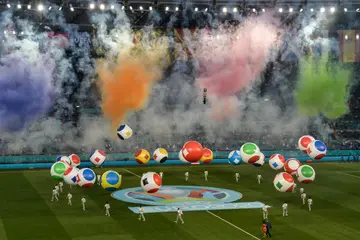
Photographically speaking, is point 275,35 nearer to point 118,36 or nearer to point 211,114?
point 211,114

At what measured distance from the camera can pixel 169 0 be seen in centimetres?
5822

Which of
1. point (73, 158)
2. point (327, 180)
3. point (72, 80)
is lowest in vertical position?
point (327, 180)

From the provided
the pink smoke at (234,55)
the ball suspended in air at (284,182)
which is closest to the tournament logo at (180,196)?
the ball suspended in air at (284,182)

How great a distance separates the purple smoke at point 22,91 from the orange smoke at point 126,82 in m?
6.96

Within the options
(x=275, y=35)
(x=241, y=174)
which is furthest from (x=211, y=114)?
(x=241, y=174)

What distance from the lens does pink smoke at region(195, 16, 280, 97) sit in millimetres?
68500

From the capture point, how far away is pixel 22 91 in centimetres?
6669

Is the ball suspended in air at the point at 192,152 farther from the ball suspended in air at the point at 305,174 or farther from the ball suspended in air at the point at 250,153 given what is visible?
the ball suspended in air at the point at 305,174

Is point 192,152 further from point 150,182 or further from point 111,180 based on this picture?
point 111,180

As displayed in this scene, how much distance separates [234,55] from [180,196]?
30.0 meters

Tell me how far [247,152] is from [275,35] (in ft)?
106

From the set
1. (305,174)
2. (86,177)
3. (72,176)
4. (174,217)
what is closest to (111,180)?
(86,177)

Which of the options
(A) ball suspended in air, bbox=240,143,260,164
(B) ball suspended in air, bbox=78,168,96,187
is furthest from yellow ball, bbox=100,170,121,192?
(A) ball suspended in air, bbox=240,143,260,164

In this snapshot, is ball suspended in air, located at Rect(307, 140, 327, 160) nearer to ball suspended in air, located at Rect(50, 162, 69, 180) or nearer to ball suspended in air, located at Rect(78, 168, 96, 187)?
ball suspended in air, located at Rect(78, 168, 96, 187)
